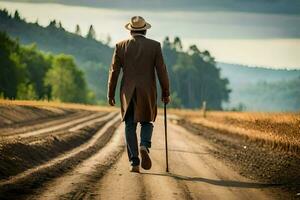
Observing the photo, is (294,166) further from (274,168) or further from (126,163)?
(126,163)

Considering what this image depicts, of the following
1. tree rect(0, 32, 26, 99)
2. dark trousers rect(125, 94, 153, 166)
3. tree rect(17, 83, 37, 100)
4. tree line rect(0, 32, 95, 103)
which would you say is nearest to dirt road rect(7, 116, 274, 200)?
dark trousers rect(125, 94, 153, 166)

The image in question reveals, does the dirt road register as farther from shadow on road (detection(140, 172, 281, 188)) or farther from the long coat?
the long coat

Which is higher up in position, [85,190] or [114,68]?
[114,68]

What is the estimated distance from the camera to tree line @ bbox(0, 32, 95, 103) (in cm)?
9225

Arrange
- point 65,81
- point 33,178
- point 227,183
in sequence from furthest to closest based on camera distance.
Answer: point 65,81, point 227,183, point 33,178

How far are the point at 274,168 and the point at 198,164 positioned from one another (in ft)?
5.07

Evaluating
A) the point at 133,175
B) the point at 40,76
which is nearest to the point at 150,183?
the point at 133,175

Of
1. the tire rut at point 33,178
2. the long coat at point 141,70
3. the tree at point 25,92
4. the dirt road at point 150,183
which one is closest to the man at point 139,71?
the long coat at point 141,70

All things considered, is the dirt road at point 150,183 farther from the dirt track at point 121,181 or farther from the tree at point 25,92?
the tree at point 25,92

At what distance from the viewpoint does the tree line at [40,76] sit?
9225 cm

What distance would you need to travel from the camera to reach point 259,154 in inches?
687

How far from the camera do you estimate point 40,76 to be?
12619 cm

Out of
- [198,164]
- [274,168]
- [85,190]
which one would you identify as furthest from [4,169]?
[274,168]

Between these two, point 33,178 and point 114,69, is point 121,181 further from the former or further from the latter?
point 114,69
